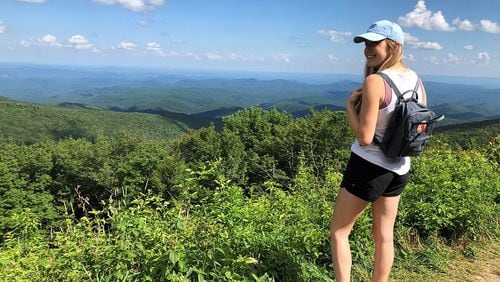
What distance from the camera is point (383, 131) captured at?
7.39ft

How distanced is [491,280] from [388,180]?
2116mm

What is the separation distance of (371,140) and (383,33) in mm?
602

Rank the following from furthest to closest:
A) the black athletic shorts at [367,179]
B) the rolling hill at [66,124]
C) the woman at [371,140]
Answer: the rolling hill at [66,124] → the black athletic shorts at [367,179] → the woman at [371,140]

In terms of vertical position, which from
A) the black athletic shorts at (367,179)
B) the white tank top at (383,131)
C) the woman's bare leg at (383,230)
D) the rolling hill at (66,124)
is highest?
the white tank top at (383,131)

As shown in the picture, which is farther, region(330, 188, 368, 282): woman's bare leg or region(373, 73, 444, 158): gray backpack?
region(330, 188, 368, 282): woman's bare leg

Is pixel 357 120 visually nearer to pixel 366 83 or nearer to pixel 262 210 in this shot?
pixel 366 83

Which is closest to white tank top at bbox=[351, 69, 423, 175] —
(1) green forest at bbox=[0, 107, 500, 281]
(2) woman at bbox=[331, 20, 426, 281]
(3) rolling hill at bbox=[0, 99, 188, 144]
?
(2) woman at bbox=[331, 20, 426, 281]

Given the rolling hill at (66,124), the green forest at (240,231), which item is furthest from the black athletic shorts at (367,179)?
the rolling hill at (66,124)

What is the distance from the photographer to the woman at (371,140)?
215cm

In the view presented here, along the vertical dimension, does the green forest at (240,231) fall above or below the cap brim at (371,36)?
below

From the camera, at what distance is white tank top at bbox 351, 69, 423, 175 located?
222cm

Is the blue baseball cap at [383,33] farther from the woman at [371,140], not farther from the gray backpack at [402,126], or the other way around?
the gray backpack at [402,126]

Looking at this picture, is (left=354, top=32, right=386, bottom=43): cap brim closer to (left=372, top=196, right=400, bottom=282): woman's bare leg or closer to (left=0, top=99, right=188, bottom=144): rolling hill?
(left=372, top=196, right=400, bottom=282): woman's bare leg

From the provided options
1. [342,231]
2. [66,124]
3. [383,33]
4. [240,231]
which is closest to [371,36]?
[383,33]
